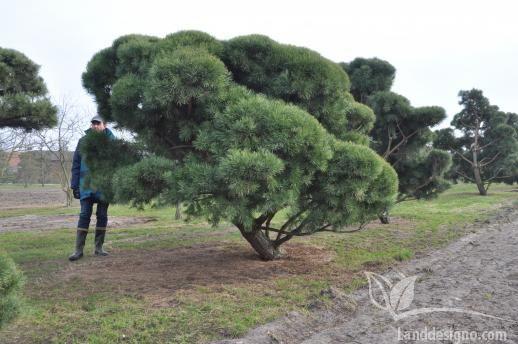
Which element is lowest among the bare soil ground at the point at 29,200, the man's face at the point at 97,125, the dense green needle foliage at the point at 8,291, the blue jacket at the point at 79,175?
the bare soil ground at the point at 29,200

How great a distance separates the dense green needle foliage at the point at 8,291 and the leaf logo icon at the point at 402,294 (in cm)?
273

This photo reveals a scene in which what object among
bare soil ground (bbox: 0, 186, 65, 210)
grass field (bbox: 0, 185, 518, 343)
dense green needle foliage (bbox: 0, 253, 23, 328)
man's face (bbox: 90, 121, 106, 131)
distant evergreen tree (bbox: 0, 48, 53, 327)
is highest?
distant evergreen tree (bbox: 0, 48, 53, 327)

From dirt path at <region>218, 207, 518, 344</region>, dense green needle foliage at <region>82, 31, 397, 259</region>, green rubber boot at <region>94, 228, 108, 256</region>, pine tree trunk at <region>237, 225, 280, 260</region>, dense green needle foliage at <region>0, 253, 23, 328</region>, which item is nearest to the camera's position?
dense green needle foliage at <region>0, 253, 23, 328</region>

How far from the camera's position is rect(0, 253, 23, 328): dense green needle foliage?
7.21 feet

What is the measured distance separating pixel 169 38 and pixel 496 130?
22.9 meters

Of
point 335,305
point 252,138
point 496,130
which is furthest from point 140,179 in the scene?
point 496,130

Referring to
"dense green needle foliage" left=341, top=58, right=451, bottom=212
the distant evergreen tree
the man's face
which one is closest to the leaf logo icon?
the man's face

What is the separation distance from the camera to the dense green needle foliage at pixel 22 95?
258 inches

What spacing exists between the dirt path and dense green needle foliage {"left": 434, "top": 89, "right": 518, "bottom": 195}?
19.8 metres

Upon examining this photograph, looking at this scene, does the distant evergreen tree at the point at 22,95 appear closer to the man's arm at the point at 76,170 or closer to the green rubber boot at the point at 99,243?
the man's arm at the point at 76,170

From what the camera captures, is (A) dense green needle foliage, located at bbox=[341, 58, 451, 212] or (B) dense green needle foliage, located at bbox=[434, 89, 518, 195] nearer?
(A) dense green needle foliage, located at bbox=[341, 58, 451, 212]

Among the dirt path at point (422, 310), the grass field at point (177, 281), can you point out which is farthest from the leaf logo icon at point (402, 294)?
the grass field at point (177, 281)

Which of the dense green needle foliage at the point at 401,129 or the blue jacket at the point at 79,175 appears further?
the dense green needle foliage at the point at 401,129

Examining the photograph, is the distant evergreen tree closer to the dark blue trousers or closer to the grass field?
the grass field
